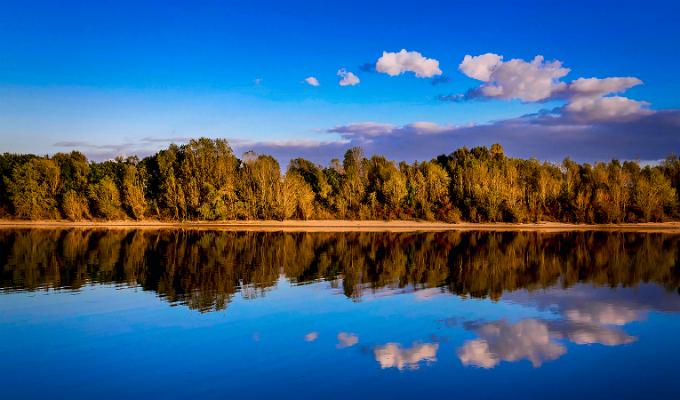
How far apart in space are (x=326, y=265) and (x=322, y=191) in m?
48.3

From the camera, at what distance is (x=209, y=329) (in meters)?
16.9

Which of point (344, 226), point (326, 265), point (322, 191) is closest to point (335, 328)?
point (326, 265)

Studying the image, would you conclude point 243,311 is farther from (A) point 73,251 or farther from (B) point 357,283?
(A) point 73,251

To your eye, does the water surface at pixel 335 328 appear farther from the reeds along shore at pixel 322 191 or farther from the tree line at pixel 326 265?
the reeds along shore at pixel 322 191

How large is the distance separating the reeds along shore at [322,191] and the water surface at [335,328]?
4087 cm

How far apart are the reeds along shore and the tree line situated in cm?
2568

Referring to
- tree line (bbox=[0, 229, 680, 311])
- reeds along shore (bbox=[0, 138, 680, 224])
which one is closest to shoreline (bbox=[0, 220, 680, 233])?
reeds along shore (bbox=[0, 138, 680, 224])

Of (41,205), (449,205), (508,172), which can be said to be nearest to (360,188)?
(449,205)

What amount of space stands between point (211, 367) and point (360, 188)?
67.0m

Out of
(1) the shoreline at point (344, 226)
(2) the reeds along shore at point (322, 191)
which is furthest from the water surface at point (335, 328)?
(2) the reeds along shore at point (322, 191)

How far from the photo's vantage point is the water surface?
40.5ft

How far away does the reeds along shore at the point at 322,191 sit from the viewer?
241 ft

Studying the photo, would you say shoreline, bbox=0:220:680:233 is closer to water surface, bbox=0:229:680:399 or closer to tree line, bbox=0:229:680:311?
tree line, bbox=0:229:680:311

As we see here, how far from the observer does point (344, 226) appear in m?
72.4
